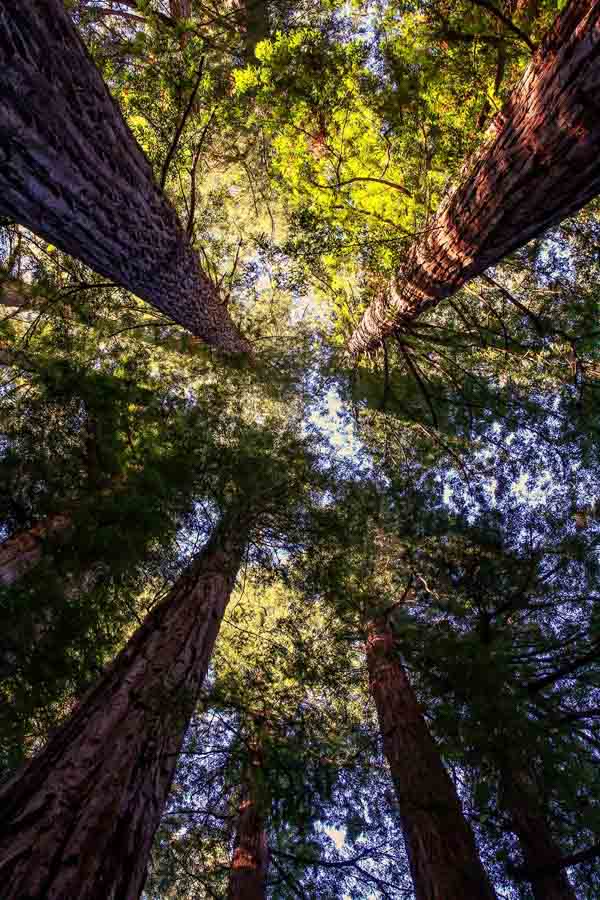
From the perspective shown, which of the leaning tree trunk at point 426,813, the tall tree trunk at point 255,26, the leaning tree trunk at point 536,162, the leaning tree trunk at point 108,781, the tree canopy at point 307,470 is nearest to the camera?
the leaning tree trunk at point 108,781

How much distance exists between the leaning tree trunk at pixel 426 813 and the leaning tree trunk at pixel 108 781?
8.09 ft

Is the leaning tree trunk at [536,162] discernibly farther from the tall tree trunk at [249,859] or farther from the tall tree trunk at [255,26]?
the tall tree trunk at [249,859]

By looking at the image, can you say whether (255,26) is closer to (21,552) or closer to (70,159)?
(70,159)

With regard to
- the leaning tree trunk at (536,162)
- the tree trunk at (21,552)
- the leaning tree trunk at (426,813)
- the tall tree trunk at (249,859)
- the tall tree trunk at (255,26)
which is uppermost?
the tall tree trunk at (255,26)

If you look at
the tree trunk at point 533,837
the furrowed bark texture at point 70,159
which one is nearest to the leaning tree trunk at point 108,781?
the tree trunk at point 533,837

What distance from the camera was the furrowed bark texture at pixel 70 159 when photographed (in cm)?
179

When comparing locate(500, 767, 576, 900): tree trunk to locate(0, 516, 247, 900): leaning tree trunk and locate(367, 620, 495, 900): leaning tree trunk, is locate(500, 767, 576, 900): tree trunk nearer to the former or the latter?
locate(367, 620, 495, 900): leaning tree trunk

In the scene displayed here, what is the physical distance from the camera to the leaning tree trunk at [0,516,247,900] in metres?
1.75

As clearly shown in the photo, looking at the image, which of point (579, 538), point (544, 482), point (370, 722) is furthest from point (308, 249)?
point (370, 722)

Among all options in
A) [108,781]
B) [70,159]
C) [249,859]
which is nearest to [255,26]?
[70,159]

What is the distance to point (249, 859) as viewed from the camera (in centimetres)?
496

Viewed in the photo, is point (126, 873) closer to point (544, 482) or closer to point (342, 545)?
point (342, 545)

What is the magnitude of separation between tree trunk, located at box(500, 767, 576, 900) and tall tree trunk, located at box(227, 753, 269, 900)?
250 cm

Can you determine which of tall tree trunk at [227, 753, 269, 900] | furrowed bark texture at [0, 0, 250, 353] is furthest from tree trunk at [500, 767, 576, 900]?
furrowed bark texture at [0, 0, 250, 353]
